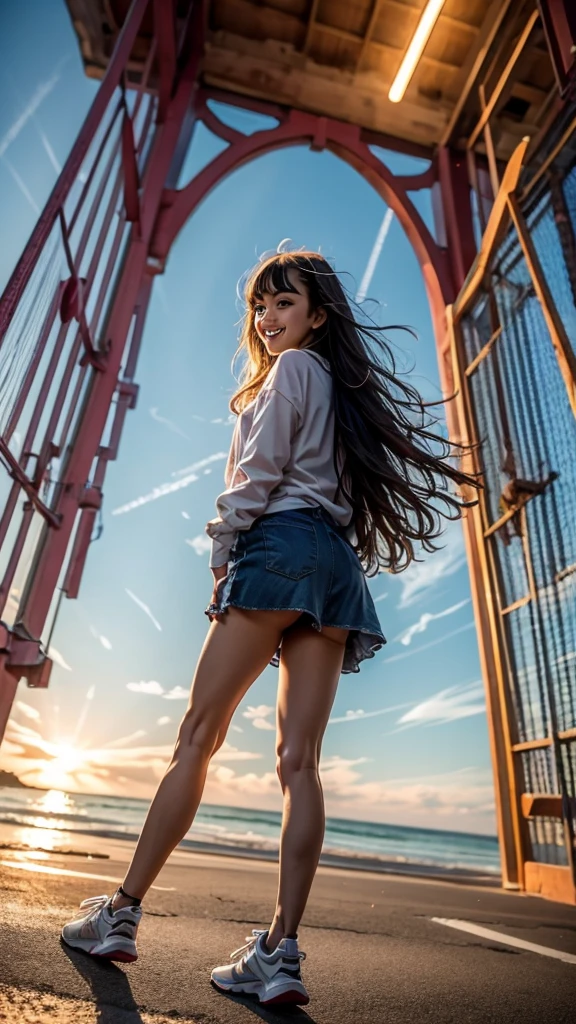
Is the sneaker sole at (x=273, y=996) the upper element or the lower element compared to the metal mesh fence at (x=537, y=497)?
lower

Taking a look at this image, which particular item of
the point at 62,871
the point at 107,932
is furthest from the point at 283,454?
the point at 62,871

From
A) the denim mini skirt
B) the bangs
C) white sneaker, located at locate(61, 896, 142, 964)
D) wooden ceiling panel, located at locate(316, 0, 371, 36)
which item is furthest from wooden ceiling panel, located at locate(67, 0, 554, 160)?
white sneaker, located at locate(61, 896, 142, 964)

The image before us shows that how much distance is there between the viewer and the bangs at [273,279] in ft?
5.40

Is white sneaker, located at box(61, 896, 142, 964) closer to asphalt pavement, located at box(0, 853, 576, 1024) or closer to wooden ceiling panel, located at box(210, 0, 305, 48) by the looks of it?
asphalt pavement, located at box(0, 853, 576, 1024)

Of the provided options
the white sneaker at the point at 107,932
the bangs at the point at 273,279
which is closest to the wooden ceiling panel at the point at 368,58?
the bangs at the point at 273,279

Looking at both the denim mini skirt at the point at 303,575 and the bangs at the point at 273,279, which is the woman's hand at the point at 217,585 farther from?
the bangs at the point at 273,279

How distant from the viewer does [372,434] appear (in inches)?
62.7

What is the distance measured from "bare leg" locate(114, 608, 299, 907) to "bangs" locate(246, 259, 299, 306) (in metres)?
0.82

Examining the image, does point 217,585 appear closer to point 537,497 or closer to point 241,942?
point 241,942

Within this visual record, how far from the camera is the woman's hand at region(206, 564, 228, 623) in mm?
1363

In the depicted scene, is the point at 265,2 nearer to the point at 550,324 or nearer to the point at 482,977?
the point at 550,324

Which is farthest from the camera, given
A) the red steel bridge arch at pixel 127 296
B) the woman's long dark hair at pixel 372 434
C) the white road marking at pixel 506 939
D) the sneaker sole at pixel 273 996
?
the red steel bridge arch at pixel 127 296

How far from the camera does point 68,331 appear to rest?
11.8 feet

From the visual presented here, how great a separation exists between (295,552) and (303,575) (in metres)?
0.05
